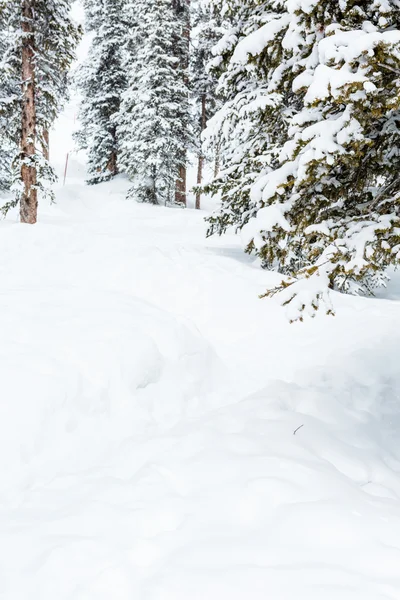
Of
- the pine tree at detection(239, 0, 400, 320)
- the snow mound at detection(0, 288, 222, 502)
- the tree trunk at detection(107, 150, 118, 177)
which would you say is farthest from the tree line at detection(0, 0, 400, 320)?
Answer: the tree trunk at detection(107, 150, 118, 177)

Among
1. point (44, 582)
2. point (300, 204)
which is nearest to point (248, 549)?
point (44, 582)

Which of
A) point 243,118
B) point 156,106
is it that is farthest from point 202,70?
point 243,118

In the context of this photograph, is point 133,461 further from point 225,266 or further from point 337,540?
point 225,266

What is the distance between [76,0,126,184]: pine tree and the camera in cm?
2320

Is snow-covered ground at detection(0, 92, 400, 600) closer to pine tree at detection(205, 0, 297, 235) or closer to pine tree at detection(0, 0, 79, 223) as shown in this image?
pine tree at detection(205, 0, 297, 235)

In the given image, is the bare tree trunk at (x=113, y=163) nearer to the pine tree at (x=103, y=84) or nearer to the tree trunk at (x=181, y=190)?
the pine tree at (x=103, y=84)

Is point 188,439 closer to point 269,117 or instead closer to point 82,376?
point 82,376

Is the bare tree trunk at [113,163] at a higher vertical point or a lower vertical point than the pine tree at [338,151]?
higher

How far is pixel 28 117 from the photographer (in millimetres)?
12047

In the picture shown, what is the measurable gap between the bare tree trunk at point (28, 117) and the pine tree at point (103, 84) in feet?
35.1

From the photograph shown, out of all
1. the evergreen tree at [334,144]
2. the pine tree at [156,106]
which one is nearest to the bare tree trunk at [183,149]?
the pine tree at [156,106]

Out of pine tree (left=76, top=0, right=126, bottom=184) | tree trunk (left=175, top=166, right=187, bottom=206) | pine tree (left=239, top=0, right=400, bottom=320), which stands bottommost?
pine tree (left=239, top=0, right=400, bottom=320)

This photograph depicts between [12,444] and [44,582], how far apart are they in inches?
58.2

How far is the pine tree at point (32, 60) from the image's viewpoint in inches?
453
